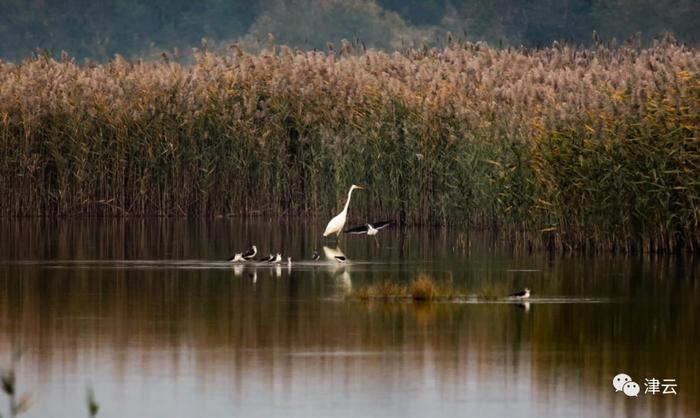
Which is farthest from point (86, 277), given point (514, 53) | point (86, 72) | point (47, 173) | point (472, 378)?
point (514, 53)

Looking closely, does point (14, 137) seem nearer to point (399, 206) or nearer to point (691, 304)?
point (399, 206)

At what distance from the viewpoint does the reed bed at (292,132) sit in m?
28.1

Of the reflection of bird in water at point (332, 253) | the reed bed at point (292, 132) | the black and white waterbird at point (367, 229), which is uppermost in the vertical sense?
the reed bed at point (292, 132)

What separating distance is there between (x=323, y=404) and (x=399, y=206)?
1726cm

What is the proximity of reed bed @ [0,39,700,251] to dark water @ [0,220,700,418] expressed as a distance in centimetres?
437

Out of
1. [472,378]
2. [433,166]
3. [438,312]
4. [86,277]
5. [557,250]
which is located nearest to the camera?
[472,378]

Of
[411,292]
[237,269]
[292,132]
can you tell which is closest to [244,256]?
[237,269]

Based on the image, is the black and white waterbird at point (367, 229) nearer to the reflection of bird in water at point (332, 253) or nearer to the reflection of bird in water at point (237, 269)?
the reflection of bird in water at point (332, 253)

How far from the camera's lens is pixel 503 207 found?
25.9 metres

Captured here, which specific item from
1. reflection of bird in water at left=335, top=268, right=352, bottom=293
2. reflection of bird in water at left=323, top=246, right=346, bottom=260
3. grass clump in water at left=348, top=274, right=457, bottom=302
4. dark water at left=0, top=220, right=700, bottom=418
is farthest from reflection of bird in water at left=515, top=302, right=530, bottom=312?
reflection of bird in water at left=323, top=246, right=346, bottom=260

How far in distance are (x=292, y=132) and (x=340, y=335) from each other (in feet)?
57.0

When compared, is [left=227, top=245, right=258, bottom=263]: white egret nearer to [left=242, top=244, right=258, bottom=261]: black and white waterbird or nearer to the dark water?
[left=242, top=244, right=258, bottom=261]: black and white waterbird

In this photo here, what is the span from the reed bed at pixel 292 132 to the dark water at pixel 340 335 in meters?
4.37

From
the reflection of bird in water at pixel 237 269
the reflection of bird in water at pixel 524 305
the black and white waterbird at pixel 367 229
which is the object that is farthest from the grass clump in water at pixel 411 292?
the black and white waterbird at pixel 367 229
